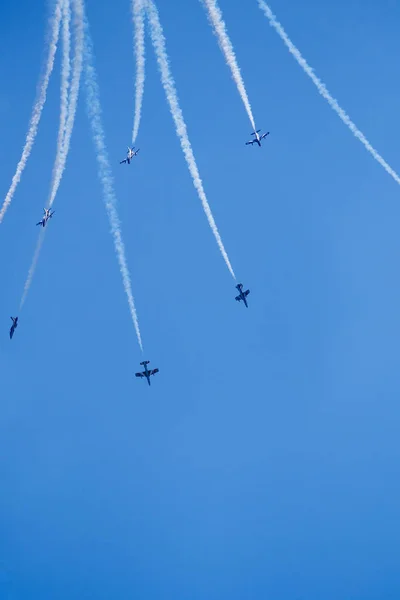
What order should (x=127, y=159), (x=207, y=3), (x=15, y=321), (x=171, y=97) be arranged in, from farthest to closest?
(x=127, y=159), (x=15, y=321), (x=171, y=97), (x=207, y=3)

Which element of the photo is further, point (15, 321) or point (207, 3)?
point (15, 321)

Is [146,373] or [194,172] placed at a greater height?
[194,172]

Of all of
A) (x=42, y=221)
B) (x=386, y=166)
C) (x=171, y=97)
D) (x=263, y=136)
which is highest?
(x=263, y=136)

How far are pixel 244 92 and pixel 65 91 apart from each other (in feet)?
25.8

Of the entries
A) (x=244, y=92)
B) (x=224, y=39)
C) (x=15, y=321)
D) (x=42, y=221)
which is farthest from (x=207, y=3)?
(x=15, y=321)

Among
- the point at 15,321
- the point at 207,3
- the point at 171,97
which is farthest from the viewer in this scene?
the point at 15,321

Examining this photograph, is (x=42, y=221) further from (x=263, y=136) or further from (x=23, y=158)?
(x=263, y=136)

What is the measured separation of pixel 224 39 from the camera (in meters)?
21.9

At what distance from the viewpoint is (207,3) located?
21.0 metres

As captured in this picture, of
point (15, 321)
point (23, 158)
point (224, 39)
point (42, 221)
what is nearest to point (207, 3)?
point (224, 39)

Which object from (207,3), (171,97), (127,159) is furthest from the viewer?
(127,159)

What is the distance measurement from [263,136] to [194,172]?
1078cm

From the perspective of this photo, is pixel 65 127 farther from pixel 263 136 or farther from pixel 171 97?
pixel 263 136

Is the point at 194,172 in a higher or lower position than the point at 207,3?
lower
